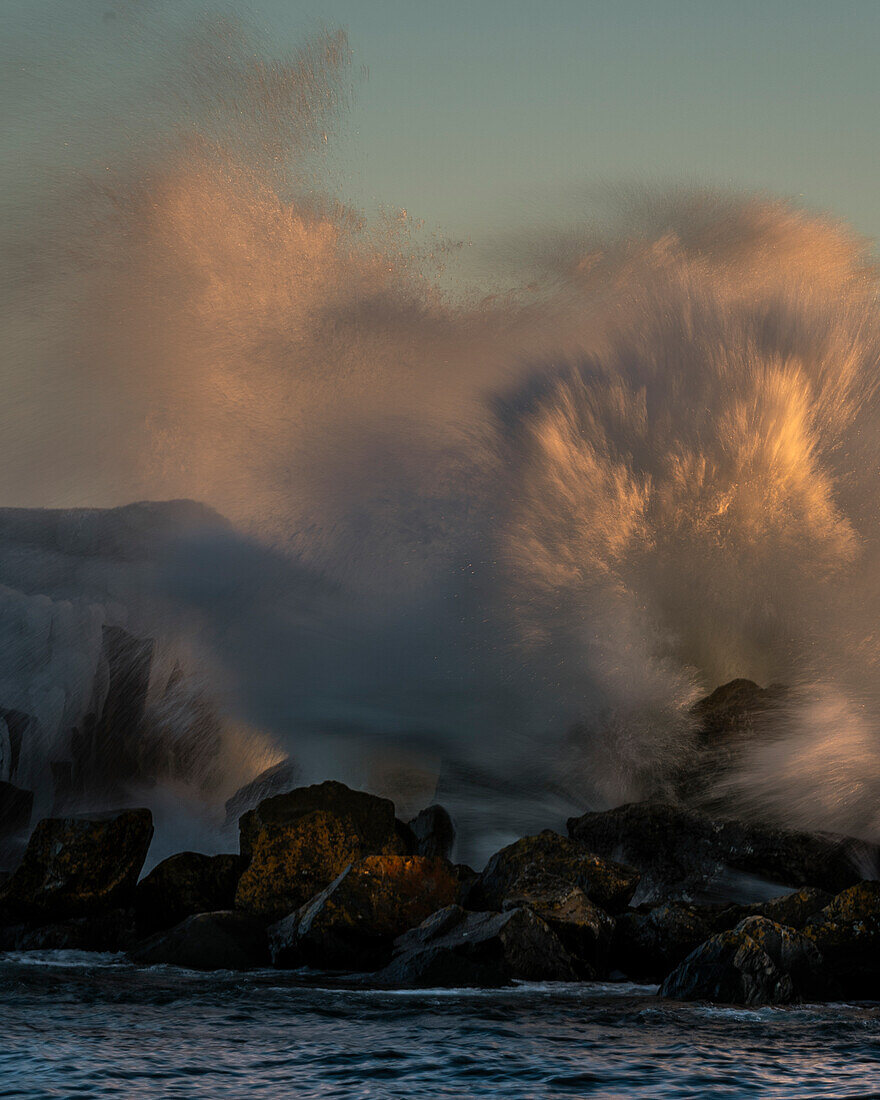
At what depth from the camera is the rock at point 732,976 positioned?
1327 centimetres

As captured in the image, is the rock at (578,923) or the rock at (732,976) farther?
the rock at (578,923)

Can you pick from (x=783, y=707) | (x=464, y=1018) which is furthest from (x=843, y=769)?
(x=464, y=1018)

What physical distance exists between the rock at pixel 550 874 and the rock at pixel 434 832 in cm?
383

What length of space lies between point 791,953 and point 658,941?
1977mm

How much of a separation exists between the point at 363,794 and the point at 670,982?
7.28 metres

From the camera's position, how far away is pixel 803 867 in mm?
19797

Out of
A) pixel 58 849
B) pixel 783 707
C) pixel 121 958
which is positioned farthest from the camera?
pixel 783 707

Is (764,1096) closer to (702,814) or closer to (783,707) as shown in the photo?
(702,814)

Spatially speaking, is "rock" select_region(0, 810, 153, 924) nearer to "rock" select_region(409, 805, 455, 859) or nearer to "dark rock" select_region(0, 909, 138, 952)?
"dark rock" select_region(0, 909, 138, 952)

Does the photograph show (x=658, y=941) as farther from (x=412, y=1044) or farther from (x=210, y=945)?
(x=210, y=945)

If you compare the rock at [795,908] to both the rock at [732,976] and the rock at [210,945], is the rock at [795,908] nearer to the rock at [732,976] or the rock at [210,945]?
Answer: the rock at [732,976]

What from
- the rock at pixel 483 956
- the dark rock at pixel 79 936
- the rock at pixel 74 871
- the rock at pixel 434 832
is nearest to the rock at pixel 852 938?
the rock at pixel 483 956

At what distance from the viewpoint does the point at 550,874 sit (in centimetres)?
1662

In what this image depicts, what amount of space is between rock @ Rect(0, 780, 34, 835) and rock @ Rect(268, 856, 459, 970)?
1225 centimetres
